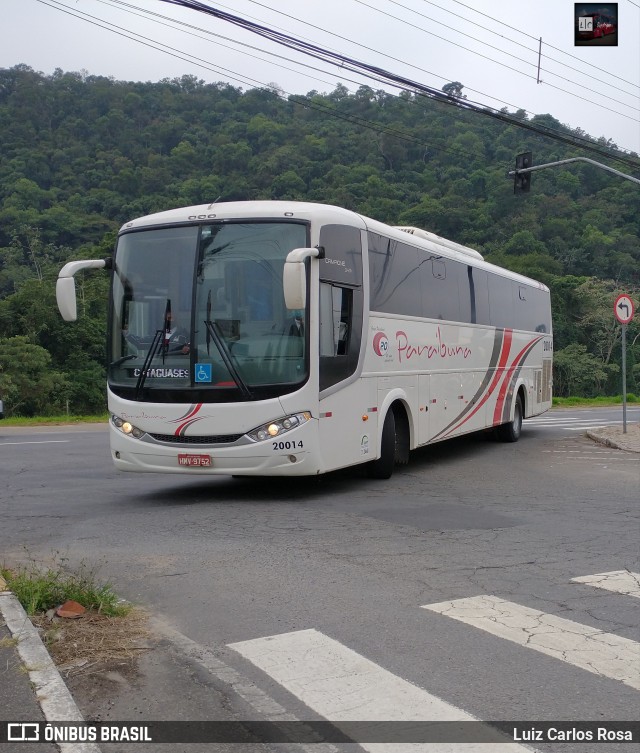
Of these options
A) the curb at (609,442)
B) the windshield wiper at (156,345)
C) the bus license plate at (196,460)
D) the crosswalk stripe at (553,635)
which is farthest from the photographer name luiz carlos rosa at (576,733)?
the curb at (609,442)

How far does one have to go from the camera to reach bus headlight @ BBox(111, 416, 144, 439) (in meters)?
10.6

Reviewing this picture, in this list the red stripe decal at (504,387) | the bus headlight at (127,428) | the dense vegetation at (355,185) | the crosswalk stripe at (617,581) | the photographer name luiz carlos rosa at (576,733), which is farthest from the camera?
the dense vegetation at (355,185)

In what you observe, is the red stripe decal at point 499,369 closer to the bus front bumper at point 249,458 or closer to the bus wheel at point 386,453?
the bus wheel at point 386,453

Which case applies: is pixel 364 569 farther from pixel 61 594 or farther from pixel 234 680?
pixel 234 680

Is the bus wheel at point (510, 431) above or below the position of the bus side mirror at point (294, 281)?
below

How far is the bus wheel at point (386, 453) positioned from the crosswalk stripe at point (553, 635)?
19.6ft

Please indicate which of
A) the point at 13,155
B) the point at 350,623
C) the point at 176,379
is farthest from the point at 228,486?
the point at 13,155

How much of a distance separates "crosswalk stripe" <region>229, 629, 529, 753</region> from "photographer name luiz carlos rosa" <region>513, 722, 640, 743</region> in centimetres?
13

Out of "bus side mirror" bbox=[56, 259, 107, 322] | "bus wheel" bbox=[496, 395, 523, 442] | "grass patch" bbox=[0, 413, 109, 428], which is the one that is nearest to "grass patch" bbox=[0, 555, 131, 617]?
"bus side mirror" bbox=[56, 259, 107, 322]

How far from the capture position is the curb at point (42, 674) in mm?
4055

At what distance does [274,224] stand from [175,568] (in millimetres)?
4715

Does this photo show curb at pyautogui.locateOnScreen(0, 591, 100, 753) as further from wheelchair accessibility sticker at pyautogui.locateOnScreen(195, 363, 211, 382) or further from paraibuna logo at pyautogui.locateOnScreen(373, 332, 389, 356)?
paraibuna logo at pyautogui.locateOnScreen(373, 332, 389, 356)

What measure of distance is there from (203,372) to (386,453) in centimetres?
316

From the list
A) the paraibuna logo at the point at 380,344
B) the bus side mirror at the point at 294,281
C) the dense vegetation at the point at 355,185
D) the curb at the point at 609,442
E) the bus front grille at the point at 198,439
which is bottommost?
the curb at the point at 609,442
